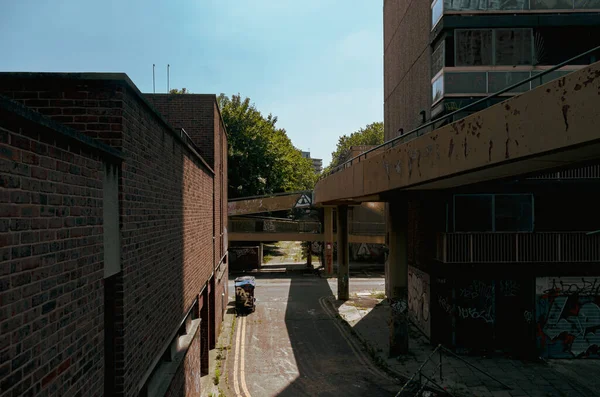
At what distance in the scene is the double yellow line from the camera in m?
12.1

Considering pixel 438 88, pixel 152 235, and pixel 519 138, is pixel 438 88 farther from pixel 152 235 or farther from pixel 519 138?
pixel 152 235

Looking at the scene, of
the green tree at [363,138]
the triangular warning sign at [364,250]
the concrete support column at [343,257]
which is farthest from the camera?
the green tree at [363,138]

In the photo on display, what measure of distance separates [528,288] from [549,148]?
10.6 metres

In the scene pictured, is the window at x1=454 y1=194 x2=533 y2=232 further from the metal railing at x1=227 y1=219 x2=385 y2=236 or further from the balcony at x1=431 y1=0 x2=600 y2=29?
the metal railing at x1=227 y1=219 x2=385 y2=236

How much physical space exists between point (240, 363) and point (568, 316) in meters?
11.1

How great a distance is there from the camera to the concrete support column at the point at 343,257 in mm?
24078

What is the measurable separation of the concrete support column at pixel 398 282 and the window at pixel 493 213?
2.03m

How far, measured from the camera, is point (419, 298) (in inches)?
711

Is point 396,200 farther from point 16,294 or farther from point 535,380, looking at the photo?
point 16,294

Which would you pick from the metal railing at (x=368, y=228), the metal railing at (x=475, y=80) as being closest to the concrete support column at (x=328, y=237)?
the metal railing at (x=368, y=228)

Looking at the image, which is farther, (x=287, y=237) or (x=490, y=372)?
(x=287, y=237)

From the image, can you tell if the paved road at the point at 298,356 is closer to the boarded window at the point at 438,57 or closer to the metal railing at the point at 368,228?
the boarded window at the point at 438,57

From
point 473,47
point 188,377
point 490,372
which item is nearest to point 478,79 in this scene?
point 473,47

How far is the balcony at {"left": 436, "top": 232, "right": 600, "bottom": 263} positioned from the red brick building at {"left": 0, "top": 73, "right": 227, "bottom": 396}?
397 inches
